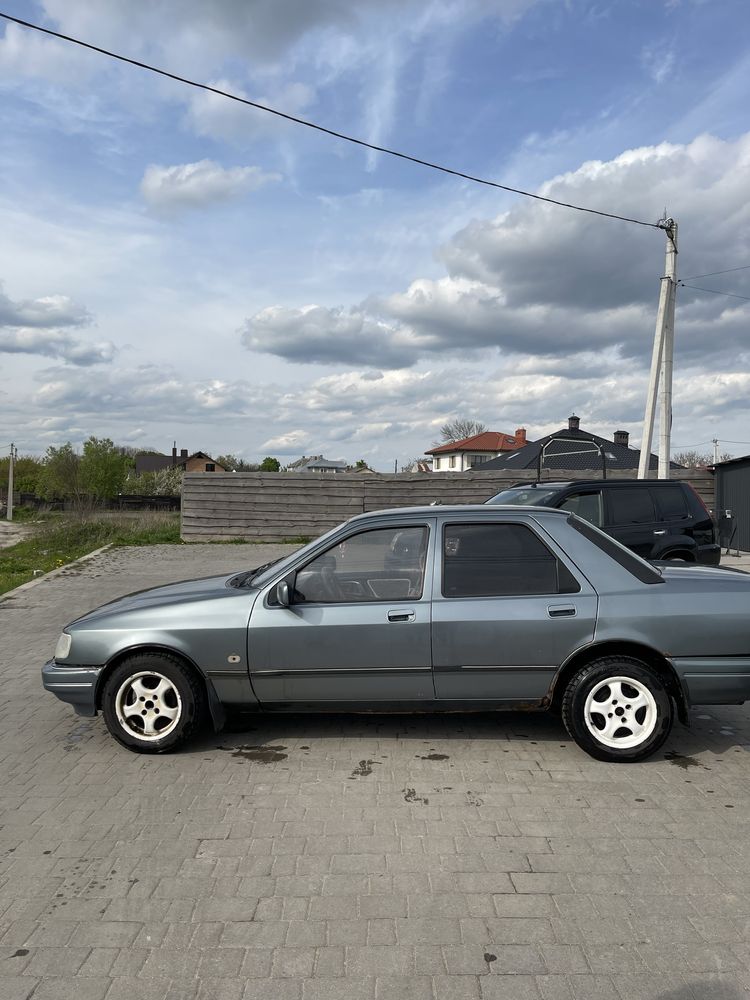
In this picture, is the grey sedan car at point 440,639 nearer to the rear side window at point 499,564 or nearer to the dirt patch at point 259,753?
the rear side window at point 499,564

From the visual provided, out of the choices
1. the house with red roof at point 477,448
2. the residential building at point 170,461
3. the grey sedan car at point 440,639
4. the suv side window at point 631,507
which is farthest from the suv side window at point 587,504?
the residential building at point 170,461

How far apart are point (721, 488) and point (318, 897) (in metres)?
19.2

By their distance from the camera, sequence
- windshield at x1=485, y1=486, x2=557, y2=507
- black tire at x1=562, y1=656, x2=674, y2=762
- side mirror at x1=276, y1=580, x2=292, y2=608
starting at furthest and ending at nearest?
windshield at x1=485, y1=486, x2=557, y2=507 → side mirror at x1=276, y1=580, x2=292, y2=608 → black tire at x1=562, y1=656, x2=674, y2=762

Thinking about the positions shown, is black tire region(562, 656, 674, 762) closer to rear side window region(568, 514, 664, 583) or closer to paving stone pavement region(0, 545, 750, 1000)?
paving stone pavement region(0, 545, 750, 1000)

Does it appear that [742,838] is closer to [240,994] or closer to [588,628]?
[588,628]

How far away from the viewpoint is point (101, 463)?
2062 inches

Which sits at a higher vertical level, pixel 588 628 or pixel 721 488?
pixel 721 488

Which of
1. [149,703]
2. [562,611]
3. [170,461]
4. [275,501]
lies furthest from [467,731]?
[170,461]

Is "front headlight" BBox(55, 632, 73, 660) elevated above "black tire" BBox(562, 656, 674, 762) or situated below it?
above

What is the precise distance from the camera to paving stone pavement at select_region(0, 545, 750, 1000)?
107 inches

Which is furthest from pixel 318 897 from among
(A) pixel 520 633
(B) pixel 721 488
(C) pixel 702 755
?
(B) pixel 721 488

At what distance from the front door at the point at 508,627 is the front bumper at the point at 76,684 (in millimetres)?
2143

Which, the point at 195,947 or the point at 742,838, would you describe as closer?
the point at 195,947

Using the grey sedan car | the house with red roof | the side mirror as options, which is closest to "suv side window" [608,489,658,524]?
the grey sedan car
